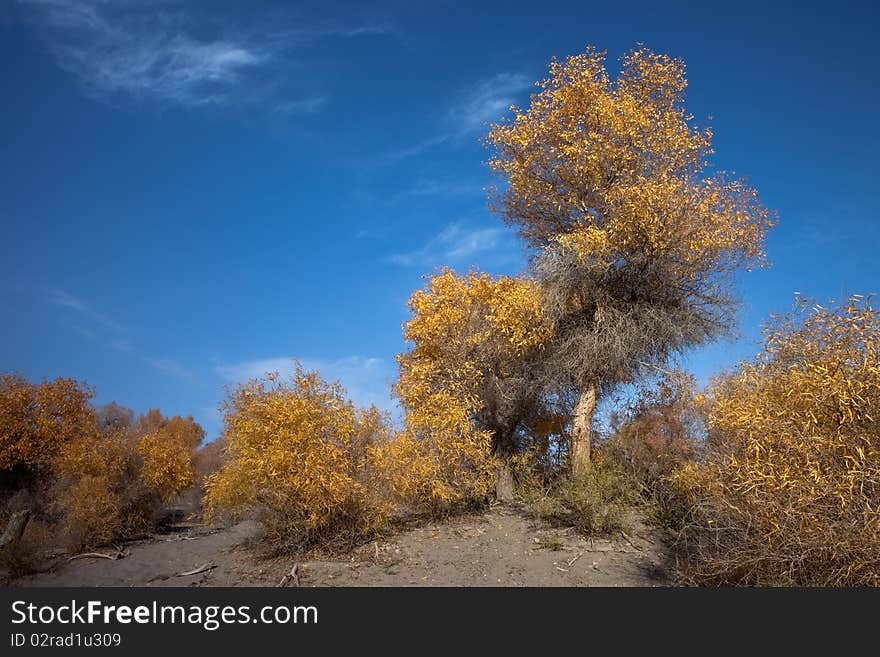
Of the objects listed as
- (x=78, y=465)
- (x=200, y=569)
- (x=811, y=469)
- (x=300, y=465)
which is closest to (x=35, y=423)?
(x=78, y=465)

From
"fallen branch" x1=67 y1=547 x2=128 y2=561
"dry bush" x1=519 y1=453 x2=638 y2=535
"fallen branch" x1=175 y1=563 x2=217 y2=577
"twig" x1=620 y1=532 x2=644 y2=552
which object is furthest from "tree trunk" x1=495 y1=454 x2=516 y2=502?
"fallen branch" x1=67 y1=547 x2=128 y2=561

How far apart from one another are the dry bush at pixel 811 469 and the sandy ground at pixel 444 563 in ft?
11.6

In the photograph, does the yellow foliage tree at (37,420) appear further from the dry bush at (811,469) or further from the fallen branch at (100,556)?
the dry bush at (811,469)

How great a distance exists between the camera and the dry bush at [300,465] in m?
12.1

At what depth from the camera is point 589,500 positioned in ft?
44.7

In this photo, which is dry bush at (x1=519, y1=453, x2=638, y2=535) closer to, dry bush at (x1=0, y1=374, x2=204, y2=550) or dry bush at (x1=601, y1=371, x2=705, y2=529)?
dry bush at (x1=601, y1=371, x2=705, y2=529)

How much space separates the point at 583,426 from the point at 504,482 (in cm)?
316

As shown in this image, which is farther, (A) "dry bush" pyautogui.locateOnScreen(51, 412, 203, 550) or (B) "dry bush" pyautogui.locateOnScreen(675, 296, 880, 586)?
(A) "dry bush" pyautogui.locateOnScreen(51, 412, 203, 550)

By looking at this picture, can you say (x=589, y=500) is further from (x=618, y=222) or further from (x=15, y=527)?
(x=15, y=527)

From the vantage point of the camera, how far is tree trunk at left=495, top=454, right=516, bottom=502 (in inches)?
715

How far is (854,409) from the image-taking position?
22.9 ft

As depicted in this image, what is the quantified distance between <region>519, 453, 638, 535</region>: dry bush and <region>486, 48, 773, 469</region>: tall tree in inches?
43.5

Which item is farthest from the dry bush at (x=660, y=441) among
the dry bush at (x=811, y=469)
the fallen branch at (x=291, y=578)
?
the fallen branch at (x=291, y=578)

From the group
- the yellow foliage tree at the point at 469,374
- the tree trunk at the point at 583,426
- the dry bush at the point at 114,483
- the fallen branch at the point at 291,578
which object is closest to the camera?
the fallen branch at the point at 291,578
